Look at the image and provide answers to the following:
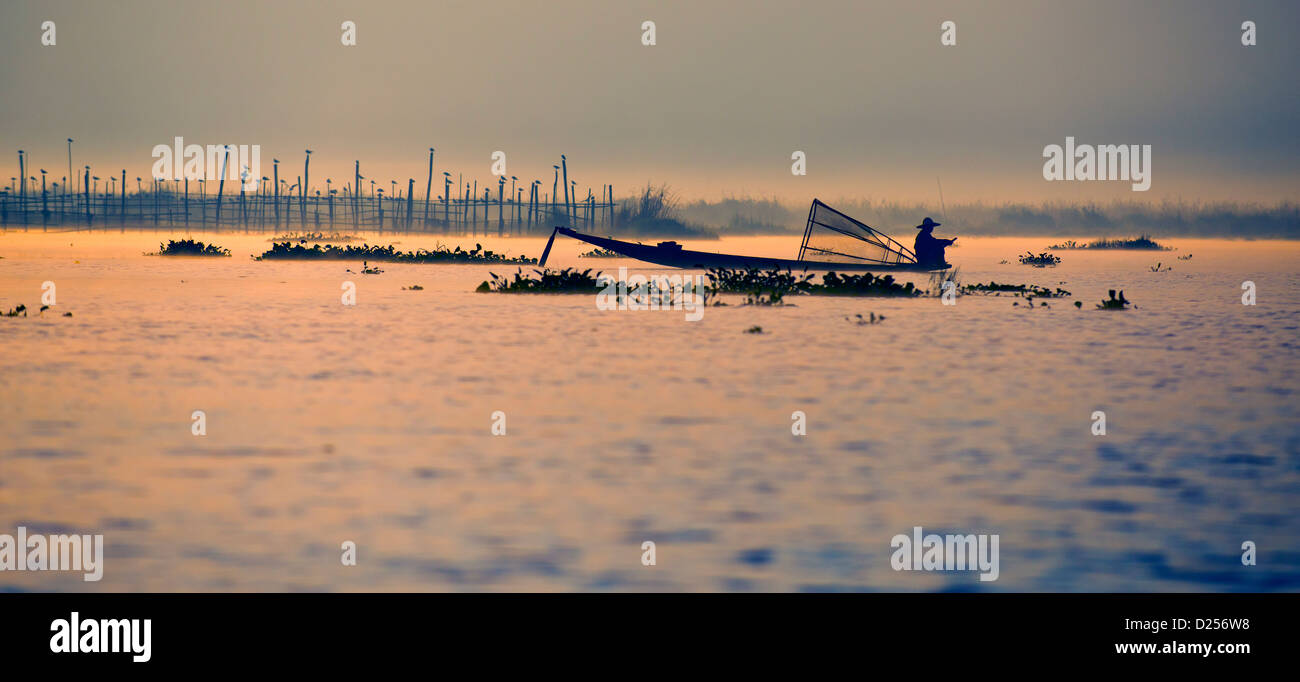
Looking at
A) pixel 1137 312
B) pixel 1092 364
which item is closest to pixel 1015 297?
pixel 1137 312

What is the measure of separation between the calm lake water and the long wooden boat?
17222mm

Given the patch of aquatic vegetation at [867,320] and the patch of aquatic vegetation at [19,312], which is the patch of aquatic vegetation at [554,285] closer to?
the patch of aquatic vegetation at [867,320]

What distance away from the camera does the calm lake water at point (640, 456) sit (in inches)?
271

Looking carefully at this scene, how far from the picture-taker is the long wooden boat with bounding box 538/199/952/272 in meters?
38.3

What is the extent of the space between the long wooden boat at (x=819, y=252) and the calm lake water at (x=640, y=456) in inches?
678

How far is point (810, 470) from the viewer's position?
956cm

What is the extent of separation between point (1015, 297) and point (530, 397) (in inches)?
893

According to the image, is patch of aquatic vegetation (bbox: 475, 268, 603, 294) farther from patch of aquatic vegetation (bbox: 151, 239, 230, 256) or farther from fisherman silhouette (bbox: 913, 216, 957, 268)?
patch of aquatic vegetation (bbox: 151, 239, 230, 256)

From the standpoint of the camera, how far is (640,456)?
10.1m

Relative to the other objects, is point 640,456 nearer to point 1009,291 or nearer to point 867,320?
point 867,320
